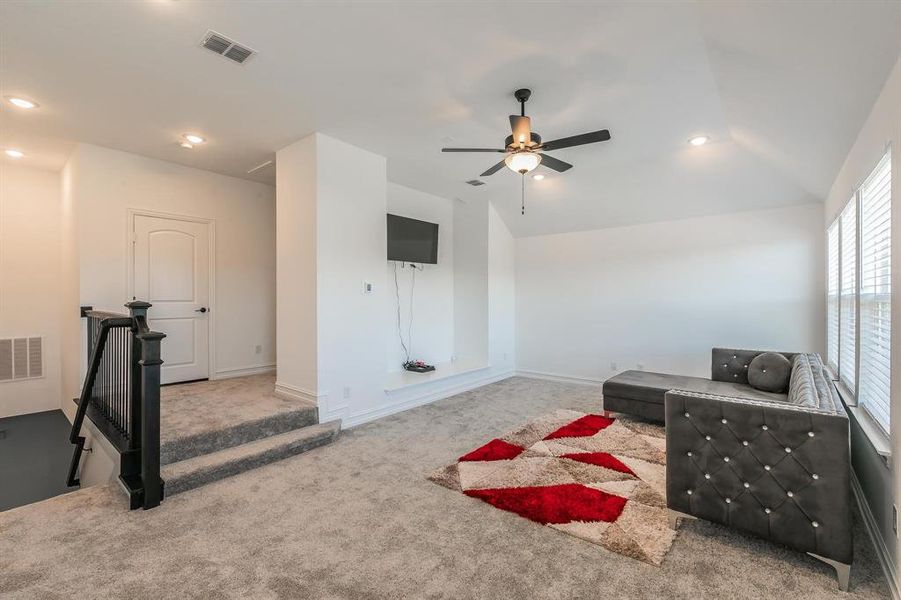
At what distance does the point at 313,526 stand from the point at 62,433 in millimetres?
3940

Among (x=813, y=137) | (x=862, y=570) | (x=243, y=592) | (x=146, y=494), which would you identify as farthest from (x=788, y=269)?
(x=146, y=494)

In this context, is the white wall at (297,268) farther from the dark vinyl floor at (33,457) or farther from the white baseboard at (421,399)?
the dark vinyl floor at (33,457)

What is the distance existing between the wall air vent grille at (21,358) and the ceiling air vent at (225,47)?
472 cm

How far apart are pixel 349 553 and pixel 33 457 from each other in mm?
3841

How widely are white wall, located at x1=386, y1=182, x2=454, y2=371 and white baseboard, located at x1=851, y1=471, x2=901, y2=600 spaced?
465cm

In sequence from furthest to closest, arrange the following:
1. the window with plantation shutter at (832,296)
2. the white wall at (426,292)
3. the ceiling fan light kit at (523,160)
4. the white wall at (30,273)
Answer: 1. the white wall at (426,292)
2. the white wall at (30,273)
3. the window with plantation shutter at (832,296)
4. the ceiling fan light kit at (523,160)

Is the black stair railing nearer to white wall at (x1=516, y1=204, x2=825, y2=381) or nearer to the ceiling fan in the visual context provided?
the ceiling fan

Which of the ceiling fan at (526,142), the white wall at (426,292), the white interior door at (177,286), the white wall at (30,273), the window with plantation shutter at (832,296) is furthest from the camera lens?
the white wall at (426,292)

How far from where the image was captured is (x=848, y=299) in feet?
11.0

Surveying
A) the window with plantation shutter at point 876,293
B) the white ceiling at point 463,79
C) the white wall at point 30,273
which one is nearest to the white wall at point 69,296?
the white wall at point 30,273

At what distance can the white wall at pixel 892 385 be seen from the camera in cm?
187

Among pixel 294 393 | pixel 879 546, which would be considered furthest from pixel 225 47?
pixel 879 546

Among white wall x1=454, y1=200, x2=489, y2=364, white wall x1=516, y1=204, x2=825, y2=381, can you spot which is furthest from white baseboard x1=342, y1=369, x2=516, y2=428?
white wall x1=516, y1=204, x2=825, y2=381

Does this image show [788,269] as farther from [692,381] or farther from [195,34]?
[195,34]
